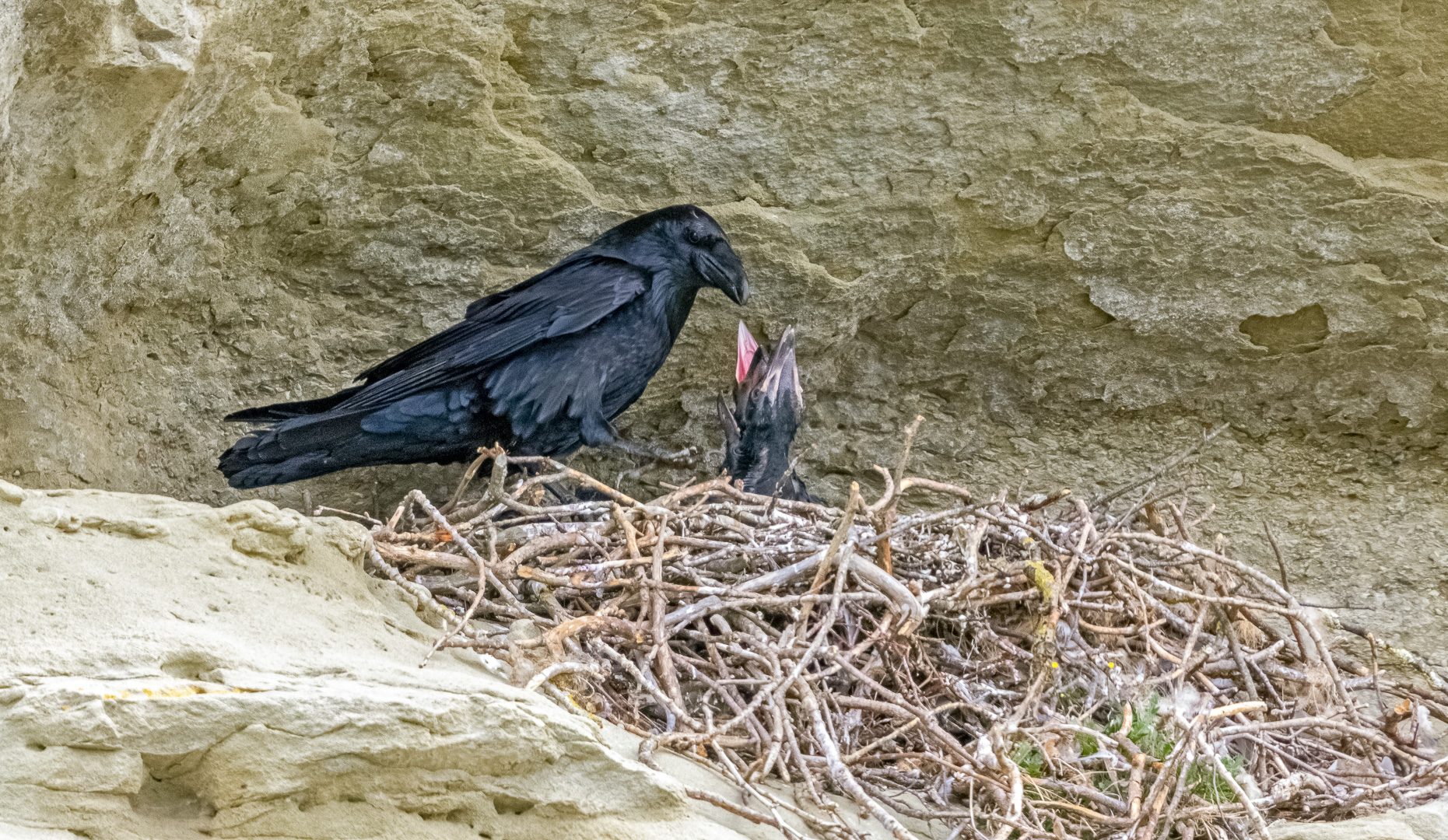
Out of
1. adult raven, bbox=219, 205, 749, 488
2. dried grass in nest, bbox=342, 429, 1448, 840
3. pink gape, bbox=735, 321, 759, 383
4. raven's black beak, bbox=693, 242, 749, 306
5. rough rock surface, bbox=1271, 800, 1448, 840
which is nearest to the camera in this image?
rough rock surface, bbox=1271, 800, 1448, 840

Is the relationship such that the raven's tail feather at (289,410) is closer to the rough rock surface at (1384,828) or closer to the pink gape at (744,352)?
the pink gape at (744,352)

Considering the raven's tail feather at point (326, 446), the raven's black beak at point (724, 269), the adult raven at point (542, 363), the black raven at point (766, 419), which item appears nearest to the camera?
the raven's tail feather at point (326, 446)

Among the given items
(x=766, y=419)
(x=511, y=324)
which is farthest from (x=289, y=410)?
(x=766, y=419)

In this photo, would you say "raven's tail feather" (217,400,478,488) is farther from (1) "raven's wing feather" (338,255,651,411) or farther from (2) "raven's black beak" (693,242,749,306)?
(2) "raven's black beak" (693,242,749,306)

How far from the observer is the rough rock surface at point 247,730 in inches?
59.7

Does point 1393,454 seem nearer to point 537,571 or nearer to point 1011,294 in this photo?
point 1011,294

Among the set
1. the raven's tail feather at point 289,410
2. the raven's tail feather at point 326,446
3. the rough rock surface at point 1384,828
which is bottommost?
the rough rock surface at point 1384,828

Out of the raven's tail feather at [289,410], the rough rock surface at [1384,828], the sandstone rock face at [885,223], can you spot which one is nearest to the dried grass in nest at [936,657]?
the rough rock surface at [1384,828]

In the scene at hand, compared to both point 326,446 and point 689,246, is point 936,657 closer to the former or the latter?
point 689,246

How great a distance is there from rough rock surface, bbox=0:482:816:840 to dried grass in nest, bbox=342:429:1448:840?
175 millimetres

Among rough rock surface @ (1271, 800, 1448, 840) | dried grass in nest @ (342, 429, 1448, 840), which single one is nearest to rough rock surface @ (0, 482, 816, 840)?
dried grass in nest @ (342, 429, 1448, 840)

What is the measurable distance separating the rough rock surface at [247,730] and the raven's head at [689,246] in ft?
5.33

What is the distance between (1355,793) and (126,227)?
2959 millimetres

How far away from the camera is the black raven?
347 cm
